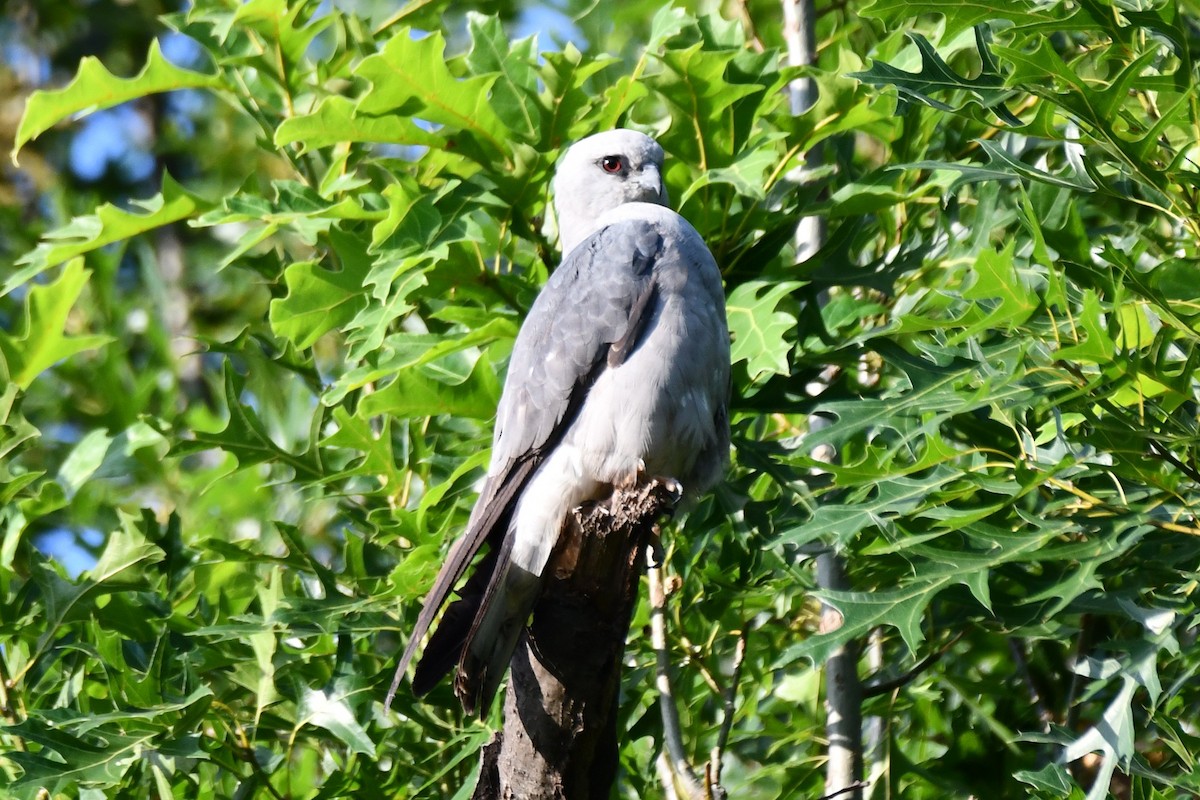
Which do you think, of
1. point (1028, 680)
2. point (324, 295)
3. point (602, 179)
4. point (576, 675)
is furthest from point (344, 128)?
point (1028, 680)

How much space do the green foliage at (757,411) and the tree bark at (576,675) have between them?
470mm

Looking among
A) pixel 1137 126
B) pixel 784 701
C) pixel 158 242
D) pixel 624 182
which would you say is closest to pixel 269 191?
pixel 158 242

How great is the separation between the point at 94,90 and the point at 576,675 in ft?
7.98

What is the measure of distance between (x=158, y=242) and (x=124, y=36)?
1437 millimetres

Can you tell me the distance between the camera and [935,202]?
4137 mm

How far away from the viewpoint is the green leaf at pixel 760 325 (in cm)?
329

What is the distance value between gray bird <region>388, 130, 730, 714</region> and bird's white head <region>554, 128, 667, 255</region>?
28cm

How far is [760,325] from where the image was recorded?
11.2ft

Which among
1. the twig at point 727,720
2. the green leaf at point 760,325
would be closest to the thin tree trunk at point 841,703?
the twig at point 727,720

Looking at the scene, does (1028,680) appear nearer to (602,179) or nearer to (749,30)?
(602,179)

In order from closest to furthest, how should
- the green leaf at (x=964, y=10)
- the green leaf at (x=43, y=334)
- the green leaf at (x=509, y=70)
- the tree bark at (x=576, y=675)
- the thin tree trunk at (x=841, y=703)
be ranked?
the tree bark at (x=576, y=675)
the green leaf at (x=964, y=10)
the thin tree trunk at (x=841, y=703)
the green leaf at (x=509, y=70)
the green leaf at (x=43, y=334)

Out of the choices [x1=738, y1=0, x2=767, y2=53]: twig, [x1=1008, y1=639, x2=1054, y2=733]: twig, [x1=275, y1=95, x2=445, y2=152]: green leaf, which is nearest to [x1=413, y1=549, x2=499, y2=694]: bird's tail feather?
[x1=275, y1=95, x2=445, y2=152]: green leaf

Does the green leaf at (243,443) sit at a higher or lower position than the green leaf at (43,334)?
lower

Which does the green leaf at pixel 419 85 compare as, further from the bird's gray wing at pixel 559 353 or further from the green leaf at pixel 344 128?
the bird's gray wing at pixel 559 353
